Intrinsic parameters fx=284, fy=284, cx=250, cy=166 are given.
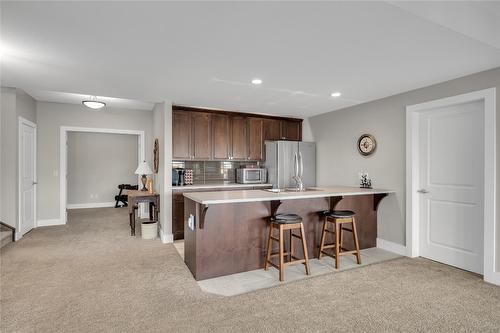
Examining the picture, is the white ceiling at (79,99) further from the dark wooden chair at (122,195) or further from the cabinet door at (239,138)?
the dark wooden chair at (122,195)

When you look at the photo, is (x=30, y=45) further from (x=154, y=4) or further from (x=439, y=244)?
(x=439, y=244)

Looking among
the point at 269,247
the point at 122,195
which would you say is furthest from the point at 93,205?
the point at 269,247

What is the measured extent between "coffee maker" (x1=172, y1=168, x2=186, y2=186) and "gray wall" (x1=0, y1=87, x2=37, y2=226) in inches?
94.9

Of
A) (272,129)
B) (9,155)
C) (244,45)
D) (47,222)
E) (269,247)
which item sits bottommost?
(47,222)

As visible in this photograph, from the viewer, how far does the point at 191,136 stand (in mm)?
5094

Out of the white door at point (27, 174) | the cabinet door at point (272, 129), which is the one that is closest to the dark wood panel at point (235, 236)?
the cabinet door at point (272, 129)

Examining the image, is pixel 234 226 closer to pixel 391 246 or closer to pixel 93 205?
pixel 391 246

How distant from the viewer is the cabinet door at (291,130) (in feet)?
19.5

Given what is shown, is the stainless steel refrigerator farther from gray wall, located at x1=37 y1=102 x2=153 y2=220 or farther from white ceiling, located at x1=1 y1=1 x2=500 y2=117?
gray wall, located at x1=37 y1=102 x2=153 y2=220

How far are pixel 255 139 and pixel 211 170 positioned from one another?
1082 mm

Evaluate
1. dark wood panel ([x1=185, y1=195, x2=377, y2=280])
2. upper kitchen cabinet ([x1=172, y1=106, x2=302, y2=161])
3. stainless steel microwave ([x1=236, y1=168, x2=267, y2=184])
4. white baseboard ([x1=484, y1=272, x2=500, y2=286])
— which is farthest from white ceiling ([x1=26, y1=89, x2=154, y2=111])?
white baseboard ([x1=484, y1=272, x2=500, y2=286])

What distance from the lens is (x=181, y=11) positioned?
Answer: 6.19ft

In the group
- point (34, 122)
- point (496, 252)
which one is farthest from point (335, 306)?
point (34, 122)

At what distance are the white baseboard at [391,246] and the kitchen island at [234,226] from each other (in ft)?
3.44
